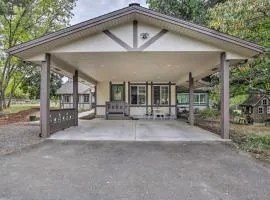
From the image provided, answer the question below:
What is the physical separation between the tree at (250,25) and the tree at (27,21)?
53.7ft

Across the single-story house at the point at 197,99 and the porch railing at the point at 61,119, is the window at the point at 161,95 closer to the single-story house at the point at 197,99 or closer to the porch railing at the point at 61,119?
the single-story house at the point at 197,99

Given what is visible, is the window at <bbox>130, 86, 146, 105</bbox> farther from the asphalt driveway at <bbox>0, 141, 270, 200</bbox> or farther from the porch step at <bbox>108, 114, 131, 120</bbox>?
the asphalt driveway at <bbox>0, 141, 270, 200</bbox>

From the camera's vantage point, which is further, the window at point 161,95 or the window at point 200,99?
the window at point 200,99

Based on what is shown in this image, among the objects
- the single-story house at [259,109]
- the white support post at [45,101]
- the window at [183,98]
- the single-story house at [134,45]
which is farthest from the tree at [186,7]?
the white support post at [45,101]

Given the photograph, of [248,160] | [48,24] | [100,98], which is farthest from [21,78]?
[248,160]

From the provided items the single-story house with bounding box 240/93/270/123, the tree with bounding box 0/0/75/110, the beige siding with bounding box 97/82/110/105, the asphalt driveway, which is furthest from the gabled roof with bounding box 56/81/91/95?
the asphalt driveway

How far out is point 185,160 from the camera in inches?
208

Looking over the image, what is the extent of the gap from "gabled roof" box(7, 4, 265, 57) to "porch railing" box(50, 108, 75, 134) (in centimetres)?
275

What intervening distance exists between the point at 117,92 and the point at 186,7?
9.15 metres

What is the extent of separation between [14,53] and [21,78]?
70.9ft

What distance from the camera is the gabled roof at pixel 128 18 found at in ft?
23.5

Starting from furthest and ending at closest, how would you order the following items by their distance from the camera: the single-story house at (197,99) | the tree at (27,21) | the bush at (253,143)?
1. the single-story house at (197,99)
2. the tree at (27,21)
3. the bush at (253,143)

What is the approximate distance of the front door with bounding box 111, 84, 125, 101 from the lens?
684 inches

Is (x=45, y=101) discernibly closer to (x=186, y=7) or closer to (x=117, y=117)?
(x=117, y=117)
